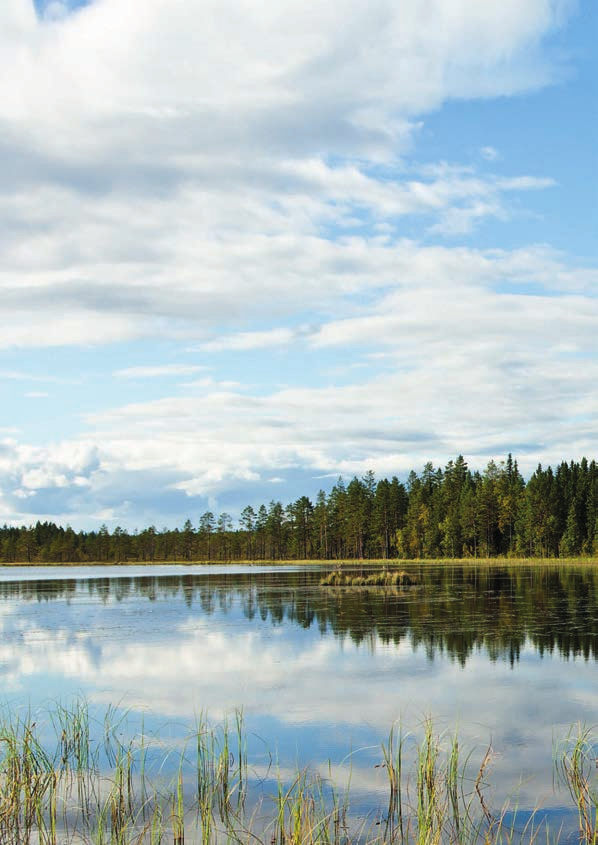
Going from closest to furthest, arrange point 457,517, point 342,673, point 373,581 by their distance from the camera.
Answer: point 342,673 < point 373,581 < point 457,517

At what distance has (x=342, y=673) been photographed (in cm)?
2536

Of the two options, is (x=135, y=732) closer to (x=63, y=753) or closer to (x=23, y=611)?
(x=63, y=753)

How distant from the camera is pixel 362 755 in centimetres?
1623

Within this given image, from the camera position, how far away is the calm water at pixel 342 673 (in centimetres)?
1711

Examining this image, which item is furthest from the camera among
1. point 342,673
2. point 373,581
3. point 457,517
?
point 457,517

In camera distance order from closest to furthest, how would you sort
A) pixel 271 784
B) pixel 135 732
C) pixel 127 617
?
pixel 271 784, pixel 135 732, pixel 127 617

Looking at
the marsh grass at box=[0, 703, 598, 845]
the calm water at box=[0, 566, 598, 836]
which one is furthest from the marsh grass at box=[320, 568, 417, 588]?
the marsh grass at box=[0, 703, 598, 845]

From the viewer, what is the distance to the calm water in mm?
17109

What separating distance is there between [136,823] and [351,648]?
1877cm

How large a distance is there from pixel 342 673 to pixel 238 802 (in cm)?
1209

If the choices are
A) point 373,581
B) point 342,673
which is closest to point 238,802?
point 342,673

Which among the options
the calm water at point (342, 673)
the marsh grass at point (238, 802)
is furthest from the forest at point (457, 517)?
the marsh grass at point (238, 802)

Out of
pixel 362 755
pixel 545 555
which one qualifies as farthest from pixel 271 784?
pixel 545 555

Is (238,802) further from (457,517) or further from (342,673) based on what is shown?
(457,517)
